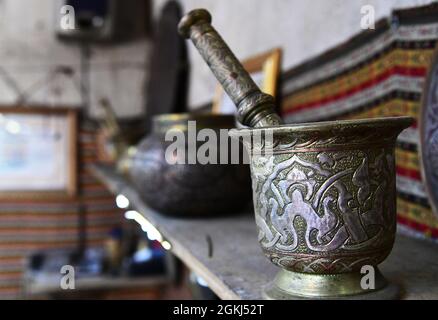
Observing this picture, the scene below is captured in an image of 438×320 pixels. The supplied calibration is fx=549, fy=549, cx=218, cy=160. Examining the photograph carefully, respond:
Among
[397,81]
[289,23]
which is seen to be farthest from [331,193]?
[289,23]

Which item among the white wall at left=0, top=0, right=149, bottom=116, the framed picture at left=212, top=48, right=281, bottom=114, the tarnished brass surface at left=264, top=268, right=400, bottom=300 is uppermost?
the white wall at left=0, top=0, right=149, bottom=116

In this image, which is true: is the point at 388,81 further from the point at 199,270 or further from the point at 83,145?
the point at 83,145

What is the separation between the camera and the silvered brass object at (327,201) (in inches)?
22.9

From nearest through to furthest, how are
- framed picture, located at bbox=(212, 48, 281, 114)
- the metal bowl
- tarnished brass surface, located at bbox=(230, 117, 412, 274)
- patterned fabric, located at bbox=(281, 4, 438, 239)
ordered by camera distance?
tarnished brass surface, located at bbox=(230, 117, 412, 274) < patterned fabric, located at bbox=(281, 4, 438, 239) < the metal bowl < framed picture, located at bbox=(212, 48, 281, 114)

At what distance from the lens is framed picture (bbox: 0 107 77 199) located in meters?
3.60

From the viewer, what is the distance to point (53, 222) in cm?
363

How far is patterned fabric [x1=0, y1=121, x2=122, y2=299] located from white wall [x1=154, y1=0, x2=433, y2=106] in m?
1.64

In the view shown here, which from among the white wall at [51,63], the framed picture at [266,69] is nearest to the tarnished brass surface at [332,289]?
the framed picture at [266,69]

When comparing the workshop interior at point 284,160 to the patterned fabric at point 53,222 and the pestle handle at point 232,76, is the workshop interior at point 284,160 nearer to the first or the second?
the pestle handle at point 232,76

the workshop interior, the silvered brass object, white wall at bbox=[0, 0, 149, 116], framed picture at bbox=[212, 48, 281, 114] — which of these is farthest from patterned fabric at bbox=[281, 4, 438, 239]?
white wall at bbox=[0, 0, 149, 116]

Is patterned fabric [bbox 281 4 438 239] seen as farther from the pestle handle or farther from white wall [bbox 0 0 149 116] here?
white wall [bbox 0 0 149 116]

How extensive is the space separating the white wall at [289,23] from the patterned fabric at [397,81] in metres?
0.03

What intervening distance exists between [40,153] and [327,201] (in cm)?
334
